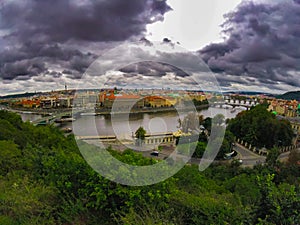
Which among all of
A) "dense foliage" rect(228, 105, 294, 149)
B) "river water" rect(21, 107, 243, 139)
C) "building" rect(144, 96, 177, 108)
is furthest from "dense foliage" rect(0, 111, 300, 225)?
"dense foliage" rect(228, 105, 294, 149)

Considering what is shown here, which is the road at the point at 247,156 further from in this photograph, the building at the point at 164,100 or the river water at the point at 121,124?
the building at the point at 164,100

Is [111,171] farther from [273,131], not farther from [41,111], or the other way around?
[41,111]

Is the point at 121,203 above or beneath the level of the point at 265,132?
above

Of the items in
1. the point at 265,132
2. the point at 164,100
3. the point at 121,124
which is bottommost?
the point at 265,132

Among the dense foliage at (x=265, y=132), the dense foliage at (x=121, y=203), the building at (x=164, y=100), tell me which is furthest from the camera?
the dense foliage at (x=265, y=132)

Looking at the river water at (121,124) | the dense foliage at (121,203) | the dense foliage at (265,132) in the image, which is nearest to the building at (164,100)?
the river water at (121,124)

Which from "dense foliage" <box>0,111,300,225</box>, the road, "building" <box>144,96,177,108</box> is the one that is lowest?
the road

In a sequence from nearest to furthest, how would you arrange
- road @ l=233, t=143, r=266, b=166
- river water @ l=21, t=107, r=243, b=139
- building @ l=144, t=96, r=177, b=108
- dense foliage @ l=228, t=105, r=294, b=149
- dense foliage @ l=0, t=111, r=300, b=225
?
dense foliage @ l=0, t=111, r=300, b=225
building @ l=144, t=96, r=177, b=108
river water @ l=21, t=107, r=243, b=139
road @ l=233, t=143, r=266, b=166
dense foliage @ l=228, t=105, r=294, b=149

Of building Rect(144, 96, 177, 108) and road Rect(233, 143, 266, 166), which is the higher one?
building Rect(144, 96, 177, 108)

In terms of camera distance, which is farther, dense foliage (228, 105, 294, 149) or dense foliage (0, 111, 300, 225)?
dense foliage (228, 105, 294, 149)

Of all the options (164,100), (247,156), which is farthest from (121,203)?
(247,156)

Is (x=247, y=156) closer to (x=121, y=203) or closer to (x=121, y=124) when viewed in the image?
(x=121, y=124)

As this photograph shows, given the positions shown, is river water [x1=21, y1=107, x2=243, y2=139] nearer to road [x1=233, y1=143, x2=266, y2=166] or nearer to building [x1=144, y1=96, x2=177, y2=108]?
building [x1=144, y1=96, x2=177, y2=108]

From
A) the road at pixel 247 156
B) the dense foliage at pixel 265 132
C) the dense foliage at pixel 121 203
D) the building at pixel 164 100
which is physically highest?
the building at pixel 164 100
